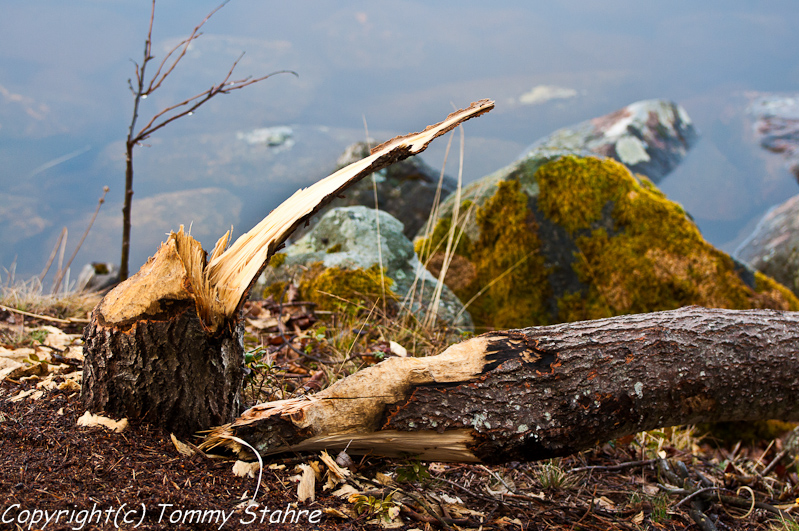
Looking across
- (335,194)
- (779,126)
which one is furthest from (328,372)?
(779,126)

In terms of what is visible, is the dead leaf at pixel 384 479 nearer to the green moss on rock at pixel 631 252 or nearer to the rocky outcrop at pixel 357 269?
the rocky outcrop at pixel 357 269

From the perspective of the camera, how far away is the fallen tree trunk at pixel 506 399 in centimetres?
166

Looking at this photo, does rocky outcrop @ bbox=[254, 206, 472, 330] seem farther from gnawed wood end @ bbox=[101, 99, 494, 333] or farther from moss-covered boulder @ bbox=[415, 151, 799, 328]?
gnawed wood end @ bbox=[101, 99, 494, 333]

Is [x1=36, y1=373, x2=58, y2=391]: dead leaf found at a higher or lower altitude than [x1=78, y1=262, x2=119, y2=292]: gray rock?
higher

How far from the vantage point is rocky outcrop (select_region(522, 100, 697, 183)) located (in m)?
10.6

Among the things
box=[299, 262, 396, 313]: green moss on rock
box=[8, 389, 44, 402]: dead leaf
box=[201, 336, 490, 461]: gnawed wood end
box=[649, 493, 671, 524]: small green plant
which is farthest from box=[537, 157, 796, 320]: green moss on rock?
box=[8, 389, 44, 402]: dead leaf

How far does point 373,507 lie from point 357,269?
7.22 feet

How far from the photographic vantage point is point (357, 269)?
3.61m

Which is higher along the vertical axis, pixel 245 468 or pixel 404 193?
pixel 404 193

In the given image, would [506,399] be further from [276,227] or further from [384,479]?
[276,227]

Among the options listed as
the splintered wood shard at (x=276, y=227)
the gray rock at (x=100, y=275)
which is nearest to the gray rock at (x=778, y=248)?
the splintered wood shard at (x=276, y=227)

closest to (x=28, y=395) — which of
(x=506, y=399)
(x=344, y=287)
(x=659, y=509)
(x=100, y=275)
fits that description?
(x=506, y=399)

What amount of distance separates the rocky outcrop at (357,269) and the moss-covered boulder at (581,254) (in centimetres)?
58

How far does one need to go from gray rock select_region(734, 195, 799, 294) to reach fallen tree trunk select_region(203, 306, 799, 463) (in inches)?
203
